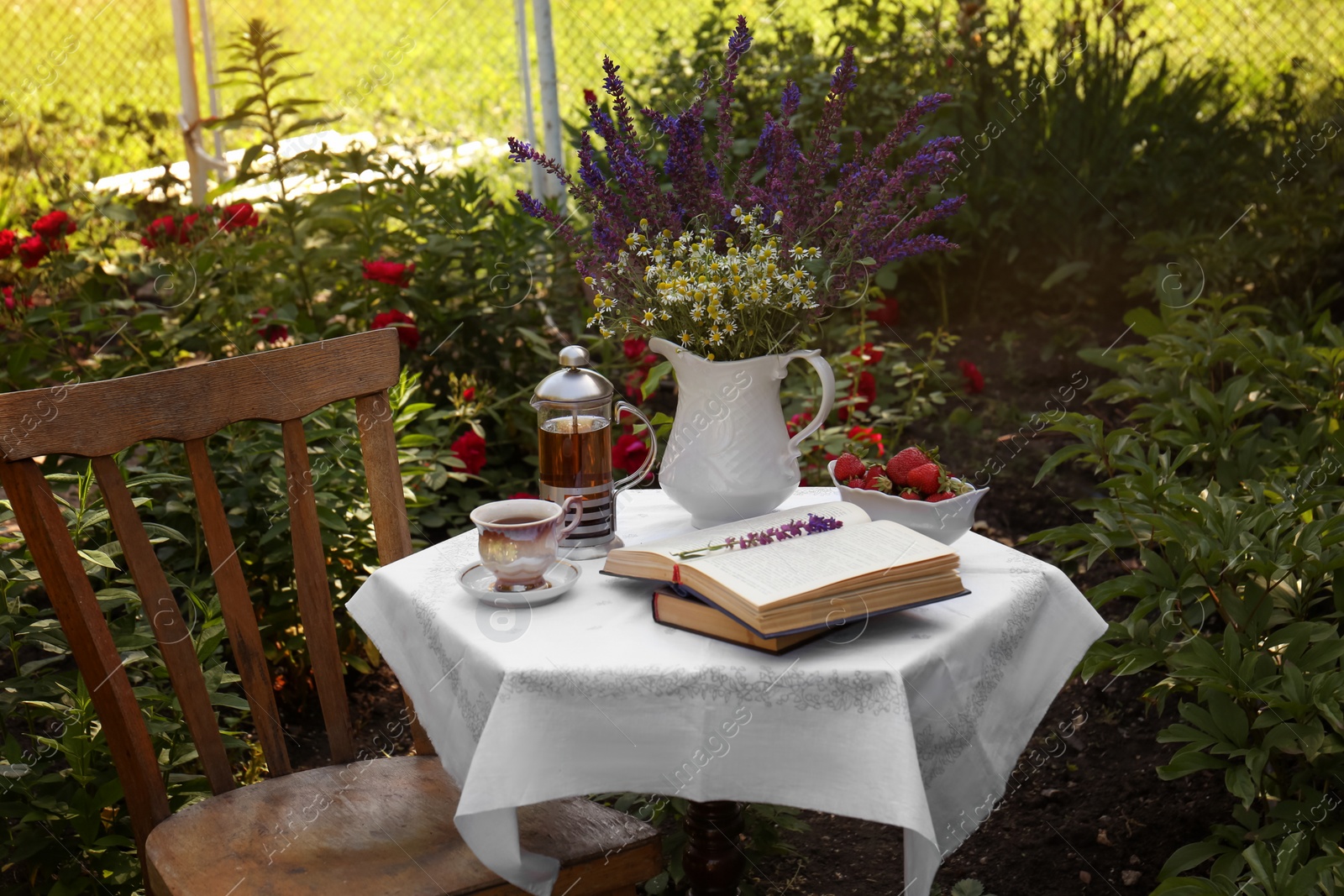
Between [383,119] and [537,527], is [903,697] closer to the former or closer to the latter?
[537,527]

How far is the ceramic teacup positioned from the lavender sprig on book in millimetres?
172

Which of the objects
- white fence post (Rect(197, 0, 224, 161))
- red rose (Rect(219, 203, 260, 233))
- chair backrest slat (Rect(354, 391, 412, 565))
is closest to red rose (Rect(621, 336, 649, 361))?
red rose (Rect(219, 203, 260, 233))

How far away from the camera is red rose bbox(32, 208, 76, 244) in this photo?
297 cm

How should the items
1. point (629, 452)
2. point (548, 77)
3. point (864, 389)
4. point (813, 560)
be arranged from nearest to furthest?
point (813, 560), point (629, 452), point (864, 389), point (548, 77)

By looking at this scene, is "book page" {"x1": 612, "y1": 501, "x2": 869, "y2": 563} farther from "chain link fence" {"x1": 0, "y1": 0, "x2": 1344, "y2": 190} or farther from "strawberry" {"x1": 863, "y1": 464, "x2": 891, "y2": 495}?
"chain link fence" {"x1": 0, "y1": 0, "x2": 1344, "y2": 190}

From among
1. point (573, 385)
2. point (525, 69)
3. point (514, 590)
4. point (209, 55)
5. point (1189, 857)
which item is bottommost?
point (1189, 857)

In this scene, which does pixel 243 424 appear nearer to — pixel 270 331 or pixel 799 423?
pixel 270 331

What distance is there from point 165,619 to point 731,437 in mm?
838

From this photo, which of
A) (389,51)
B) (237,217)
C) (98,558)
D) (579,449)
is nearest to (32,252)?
(237,217)

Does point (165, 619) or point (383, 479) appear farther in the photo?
point (383, 479)

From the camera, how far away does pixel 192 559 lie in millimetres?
2598

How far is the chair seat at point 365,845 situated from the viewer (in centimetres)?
140

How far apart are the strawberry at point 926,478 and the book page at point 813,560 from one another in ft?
0.36

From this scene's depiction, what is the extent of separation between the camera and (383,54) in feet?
28.1
